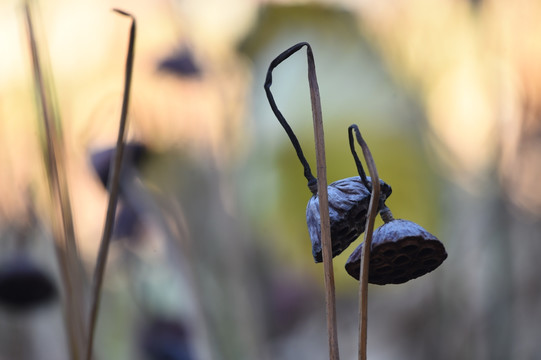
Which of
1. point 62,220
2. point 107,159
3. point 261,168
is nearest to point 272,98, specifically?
point 62,220

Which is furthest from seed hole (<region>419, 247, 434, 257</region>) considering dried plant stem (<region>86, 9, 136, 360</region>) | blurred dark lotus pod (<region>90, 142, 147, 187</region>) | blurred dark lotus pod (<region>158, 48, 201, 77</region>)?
blurred dark lotus pod (<region>158, 48, 201, 77</region>)

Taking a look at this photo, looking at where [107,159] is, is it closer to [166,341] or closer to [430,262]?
[166,341]

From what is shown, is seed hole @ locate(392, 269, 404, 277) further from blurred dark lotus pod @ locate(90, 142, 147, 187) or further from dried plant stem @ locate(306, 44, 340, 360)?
blurred dark lotus pod @ locate(90, 142, 147, 187)

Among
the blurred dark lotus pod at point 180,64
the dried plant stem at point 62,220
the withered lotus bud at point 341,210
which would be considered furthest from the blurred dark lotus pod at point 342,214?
the blurred dark lotus pod at point 180,64

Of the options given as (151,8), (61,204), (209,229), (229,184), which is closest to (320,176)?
(61,204)

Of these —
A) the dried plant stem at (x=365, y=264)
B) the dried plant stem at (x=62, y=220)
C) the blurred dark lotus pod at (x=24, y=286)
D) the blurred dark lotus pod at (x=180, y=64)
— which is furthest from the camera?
the blurred dark lotus pod at (x=180, y=64)

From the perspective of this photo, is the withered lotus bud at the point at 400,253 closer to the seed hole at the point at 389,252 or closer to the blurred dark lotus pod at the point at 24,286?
the seed hole at the point at 389,252
